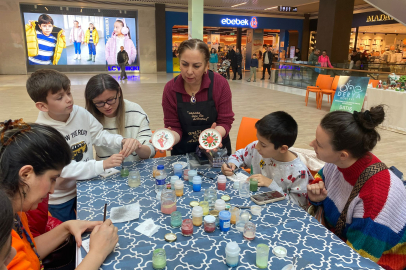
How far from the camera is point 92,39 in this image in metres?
18.0

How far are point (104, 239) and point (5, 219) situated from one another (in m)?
0.55

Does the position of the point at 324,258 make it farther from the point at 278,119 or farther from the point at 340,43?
the point at 340,43

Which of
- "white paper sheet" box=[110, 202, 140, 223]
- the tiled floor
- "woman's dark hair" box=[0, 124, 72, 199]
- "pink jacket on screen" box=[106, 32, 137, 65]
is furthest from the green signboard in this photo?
"pink jacket on screen" box=[106, 32, 137, 65]

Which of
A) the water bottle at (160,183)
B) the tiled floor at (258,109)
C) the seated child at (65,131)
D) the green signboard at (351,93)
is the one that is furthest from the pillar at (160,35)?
the water bottle at (160,183)

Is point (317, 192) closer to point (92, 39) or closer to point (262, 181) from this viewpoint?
point (262, 181)

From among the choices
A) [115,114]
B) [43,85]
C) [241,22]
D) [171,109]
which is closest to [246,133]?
[171,109]

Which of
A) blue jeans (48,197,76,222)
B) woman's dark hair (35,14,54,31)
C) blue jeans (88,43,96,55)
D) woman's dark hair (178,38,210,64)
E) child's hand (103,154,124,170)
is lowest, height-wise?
blue jeans (48,197,76,222)

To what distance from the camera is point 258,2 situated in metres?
16.5

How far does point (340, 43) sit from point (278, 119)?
46.7ft

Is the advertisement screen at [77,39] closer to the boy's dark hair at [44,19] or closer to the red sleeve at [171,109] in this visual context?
the boy's dark hair at [44,19]

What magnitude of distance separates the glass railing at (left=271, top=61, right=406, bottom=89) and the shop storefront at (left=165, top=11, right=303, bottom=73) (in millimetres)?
6732

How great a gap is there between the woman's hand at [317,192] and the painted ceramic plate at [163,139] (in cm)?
110

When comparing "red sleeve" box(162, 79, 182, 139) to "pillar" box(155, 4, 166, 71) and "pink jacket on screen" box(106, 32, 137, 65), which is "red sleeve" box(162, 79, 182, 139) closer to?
"pillar" box(155, 4, 166, 71)

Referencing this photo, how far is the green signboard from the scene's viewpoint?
646 cm
